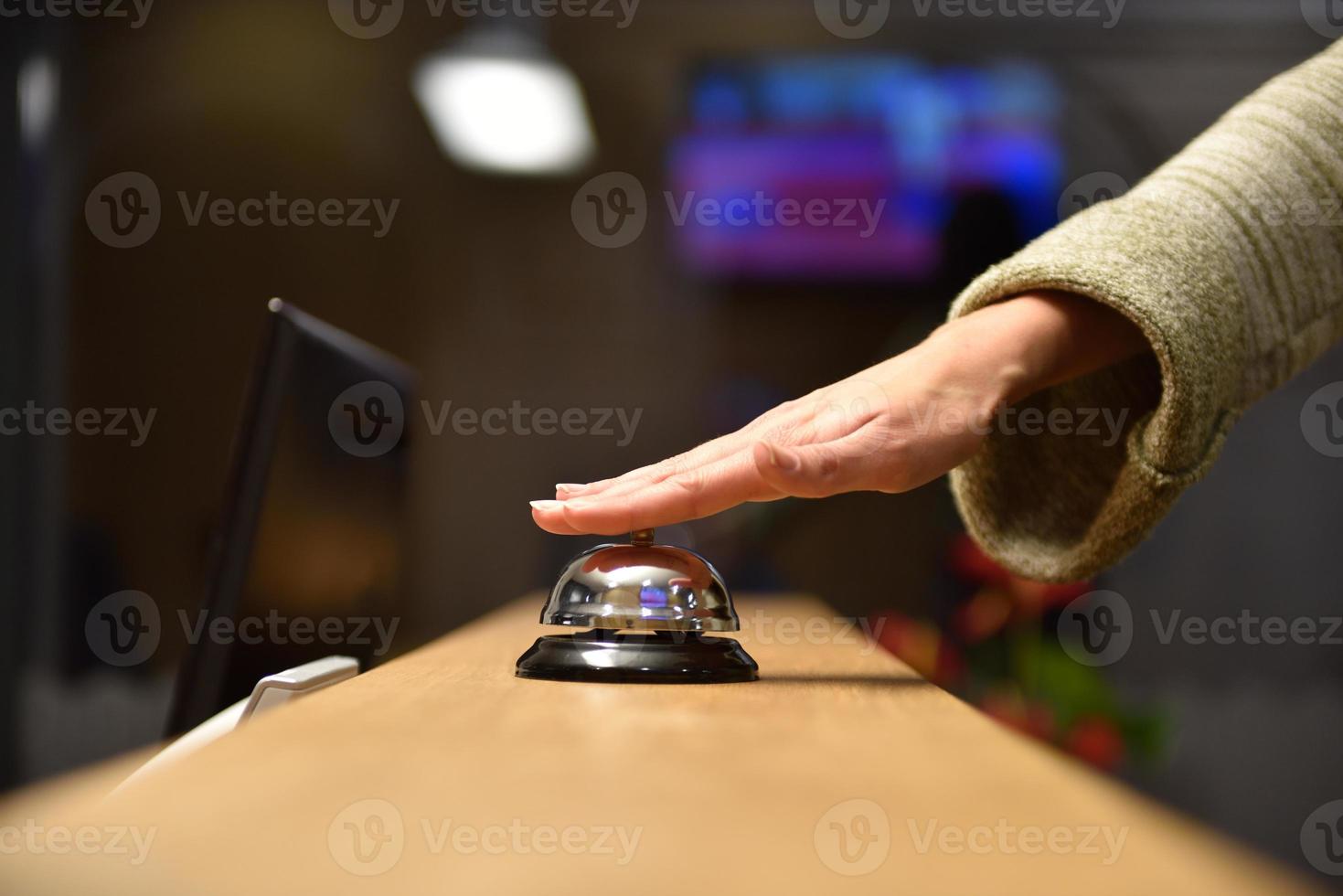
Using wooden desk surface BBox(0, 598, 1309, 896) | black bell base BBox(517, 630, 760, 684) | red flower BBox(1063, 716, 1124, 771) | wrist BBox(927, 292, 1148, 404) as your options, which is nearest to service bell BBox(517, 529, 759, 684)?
black bell base BBox(517, 630, 760, 684)

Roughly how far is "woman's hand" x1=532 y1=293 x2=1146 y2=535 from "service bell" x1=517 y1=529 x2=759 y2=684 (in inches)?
1.2

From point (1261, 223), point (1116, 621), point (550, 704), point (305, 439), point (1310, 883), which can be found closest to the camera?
point (1310, 883)

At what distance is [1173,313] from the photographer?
75cm

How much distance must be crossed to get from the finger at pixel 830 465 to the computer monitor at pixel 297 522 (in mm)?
406

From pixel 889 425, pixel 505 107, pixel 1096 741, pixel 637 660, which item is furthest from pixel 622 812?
pixel 505 107

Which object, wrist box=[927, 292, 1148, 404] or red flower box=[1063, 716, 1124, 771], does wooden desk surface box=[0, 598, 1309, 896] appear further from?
red flower box=[1063, 716, 1124, 771]

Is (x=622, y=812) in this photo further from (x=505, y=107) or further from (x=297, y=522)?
(x=505, y=107)

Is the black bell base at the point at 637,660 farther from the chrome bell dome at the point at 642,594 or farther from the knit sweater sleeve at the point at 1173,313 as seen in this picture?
the knit sweater sleeve at the point at 1173,313

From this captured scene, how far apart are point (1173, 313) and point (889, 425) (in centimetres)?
19

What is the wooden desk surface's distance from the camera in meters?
0.31

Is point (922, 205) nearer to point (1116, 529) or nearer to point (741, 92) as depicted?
point (741, 92)

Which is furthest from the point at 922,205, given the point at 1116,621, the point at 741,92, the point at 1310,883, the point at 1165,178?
the point at 1310,883

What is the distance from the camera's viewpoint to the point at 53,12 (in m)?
3.02

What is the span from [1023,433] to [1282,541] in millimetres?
2392
